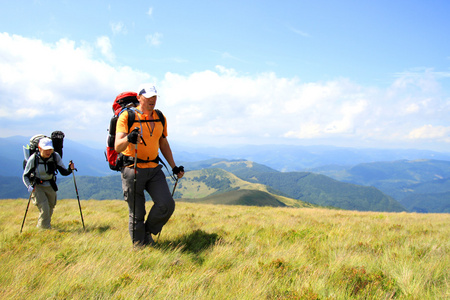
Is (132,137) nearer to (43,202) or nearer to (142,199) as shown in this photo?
(142,199)

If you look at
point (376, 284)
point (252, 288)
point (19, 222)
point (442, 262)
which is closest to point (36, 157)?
point (19, 222)

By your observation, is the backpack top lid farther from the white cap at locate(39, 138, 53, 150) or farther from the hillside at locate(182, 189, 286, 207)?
the hillside at locate(182, 189, 286, 207)

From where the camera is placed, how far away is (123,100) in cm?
526

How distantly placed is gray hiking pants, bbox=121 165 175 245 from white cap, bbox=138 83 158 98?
4.97 ft

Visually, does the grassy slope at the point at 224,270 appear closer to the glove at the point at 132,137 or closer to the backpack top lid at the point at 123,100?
the glove at the point at 132,137

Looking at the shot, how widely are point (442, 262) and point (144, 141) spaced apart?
5496 mm

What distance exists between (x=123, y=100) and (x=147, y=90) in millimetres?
1079

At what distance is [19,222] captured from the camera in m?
7.99

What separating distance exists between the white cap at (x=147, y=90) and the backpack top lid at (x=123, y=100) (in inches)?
32.6

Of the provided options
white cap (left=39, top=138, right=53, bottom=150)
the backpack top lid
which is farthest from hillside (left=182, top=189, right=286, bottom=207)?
the backpack top lid

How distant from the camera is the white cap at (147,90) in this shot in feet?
14.7

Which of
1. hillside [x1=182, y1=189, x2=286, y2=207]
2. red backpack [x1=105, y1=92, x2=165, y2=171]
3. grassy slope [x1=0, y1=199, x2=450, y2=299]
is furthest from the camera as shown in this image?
hillside [x1=182, y1=189, x2=286, y2=207]

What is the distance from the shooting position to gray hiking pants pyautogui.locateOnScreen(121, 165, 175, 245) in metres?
4.69

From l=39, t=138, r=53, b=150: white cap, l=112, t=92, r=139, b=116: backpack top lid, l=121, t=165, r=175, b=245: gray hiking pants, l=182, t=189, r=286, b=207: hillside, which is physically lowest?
l=182, t=189, r=286, b=207: hillside
